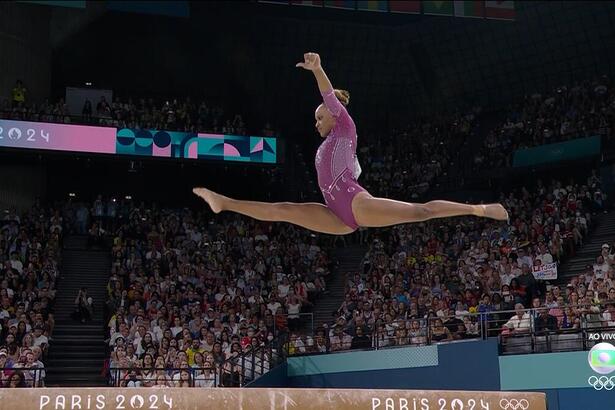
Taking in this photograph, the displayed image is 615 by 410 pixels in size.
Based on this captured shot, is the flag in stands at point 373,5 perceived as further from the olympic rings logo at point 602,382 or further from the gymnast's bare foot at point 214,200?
the gymnast's bare foot at point 214,200

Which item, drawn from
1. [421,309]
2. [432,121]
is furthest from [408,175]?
[421,309]

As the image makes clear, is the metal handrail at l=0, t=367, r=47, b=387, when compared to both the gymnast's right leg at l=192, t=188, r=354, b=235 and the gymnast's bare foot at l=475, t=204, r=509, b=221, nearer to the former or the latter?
the gymnast's right leg at l=192, t=188, r=354, b=235

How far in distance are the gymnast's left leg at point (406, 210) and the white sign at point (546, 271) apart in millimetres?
10870

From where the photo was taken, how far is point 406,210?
680cm

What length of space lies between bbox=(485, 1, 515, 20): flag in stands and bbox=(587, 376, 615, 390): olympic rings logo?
12.1 meters

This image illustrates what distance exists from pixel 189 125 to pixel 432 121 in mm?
9863

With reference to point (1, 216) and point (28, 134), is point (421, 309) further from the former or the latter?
point (1, 216)

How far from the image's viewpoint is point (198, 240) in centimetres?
2267

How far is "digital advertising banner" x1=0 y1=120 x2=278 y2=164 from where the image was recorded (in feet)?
70.1

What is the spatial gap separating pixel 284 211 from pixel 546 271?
11430 millimetres

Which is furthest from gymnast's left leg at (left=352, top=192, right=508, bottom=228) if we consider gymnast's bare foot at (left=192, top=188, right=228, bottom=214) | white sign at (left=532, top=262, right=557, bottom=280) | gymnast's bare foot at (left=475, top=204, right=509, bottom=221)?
white sign at (left=532, top=262, right=557, bottom=280)

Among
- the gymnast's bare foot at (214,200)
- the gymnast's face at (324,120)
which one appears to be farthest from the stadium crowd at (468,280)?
the gymnast's bare foot at (214,200)

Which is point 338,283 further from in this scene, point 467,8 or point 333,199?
point 333,199

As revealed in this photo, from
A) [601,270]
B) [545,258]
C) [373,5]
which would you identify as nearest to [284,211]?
[601,270]
